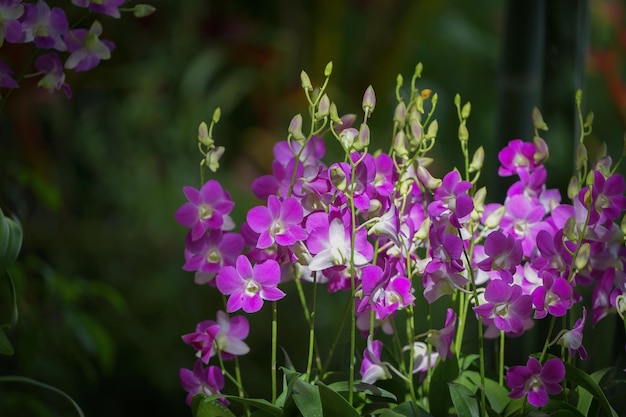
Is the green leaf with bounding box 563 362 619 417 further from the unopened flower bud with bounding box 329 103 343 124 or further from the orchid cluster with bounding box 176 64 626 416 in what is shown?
the unopened flower bud with bounding box 329 103 343 124

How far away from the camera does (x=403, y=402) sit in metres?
0.58

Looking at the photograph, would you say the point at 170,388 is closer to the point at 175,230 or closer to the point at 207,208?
the point at 175,230

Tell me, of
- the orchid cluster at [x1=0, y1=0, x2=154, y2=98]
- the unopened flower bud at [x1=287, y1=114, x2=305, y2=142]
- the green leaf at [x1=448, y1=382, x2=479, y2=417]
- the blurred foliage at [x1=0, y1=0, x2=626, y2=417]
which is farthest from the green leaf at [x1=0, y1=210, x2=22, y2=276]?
the blurred foliage at [x1=0, y1=0, x2=626, y2=417]

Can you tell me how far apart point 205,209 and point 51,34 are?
183 millimetres

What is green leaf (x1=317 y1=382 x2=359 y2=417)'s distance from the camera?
1.69 ft

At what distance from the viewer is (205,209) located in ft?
1.85

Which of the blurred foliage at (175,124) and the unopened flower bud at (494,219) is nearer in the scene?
the unopened flower bud at (494,219)

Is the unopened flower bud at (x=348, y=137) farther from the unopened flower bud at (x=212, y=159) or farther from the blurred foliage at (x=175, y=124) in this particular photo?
the blurred foliage at (x=175, y=124)

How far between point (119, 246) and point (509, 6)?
4.53 ft

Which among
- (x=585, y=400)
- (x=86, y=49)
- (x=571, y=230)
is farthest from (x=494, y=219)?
(x=86, y=49)

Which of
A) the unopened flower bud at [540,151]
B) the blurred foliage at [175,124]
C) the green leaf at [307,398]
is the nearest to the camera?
the green leaf at [307,398]

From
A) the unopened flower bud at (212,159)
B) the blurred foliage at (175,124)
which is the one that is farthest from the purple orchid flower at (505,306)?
the blurred foliage at (175,124)

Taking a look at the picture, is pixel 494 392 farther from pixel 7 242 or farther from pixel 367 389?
pixel 7 242

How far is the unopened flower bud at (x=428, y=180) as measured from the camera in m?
0.52
